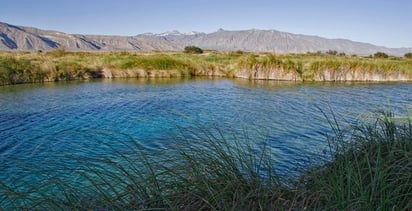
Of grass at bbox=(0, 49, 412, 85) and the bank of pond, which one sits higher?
grass at bbox=(0, 49, 412, 85)

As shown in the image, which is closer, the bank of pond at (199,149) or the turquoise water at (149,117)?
the bank of pond at (199,149)

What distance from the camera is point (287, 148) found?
27.6 feet

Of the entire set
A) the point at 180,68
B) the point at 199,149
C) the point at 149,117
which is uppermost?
the point at 180,68

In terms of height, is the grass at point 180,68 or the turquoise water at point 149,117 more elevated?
the grass at point 180,68

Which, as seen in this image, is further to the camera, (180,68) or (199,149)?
(180,68)

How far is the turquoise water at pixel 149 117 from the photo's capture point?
7.77m

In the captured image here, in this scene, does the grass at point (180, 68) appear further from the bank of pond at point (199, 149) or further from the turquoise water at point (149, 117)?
the turquoise water at point (149, 117)

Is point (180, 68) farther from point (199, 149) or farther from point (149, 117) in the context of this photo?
point (199, 149)

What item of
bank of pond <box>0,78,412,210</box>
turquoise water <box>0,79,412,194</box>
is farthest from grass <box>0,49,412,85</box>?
turquoise water <box>0,79,412,194</box>

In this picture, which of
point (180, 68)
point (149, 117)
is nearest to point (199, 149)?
point (149, 117)

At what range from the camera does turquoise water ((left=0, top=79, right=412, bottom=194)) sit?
25.5 ft

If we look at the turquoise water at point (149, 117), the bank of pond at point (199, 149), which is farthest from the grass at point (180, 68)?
the turquoise water at point (149, 117)

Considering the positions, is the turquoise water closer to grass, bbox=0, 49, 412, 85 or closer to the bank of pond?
the bank of pond

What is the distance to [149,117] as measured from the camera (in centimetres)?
1248
